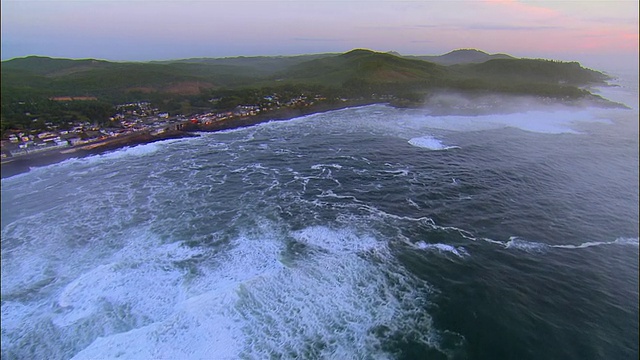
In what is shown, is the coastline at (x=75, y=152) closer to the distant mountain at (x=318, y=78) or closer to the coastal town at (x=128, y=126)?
the coastal town at (x=128, y=126)

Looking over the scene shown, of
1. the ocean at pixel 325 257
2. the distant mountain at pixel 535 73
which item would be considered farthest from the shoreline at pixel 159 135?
the distant mountain at pixel 535 73

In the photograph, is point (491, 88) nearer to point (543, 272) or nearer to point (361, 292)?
point (543, 272)

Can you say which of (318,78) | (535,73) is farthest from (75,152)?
(535,73)

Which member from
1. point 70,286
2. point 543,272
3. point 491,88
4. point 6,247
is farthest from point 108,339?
point 491,88

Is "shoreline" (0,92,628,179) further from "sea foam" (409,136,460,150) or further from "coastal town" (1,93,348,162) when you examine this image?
"sea foam" (409,136,460,150)

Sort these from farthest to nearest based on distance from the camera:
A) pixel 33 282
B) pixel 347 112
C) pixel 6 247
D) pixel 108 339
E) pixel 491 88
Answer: pixel 491 88 → pixel 347 112 → pixel 6 247 → pixel 33 282 → pixel 108 339

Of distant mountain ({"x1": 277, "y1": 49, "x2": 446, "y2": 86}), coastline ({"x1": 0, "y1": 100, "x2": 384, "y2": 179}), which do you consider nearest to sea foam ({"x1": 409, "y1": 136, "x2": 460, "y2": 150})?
coastline ({"x1": 0, "y1": 100, "x2": 384, "y2": 179})

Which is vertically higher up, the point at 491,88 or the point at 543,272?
the point at 491,88
